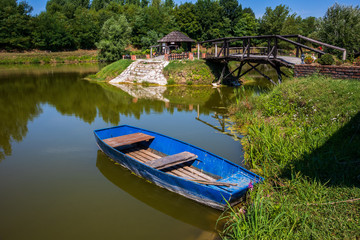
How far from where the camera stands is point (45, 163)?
34.0ft

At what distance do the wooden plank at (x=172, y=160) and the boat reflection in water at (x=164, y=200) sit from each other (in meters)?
0.67

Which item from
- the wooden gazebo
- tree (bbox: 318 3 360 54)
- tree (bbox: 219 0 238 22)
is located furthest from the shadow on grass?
tree (bbox: 219 0 238 22)

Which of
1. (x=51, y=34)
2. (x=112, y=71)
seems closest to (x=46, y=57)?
(x=51, y=34)

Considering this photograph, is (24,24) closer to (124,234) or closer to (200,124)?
(200,124)

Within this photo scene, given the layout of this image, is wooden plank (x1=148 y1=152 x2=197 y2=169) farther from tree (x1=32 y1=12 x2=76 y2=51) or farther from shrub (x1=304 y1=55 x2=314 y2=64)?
tree (x1=32 y1=12 x2=76 y2=51)

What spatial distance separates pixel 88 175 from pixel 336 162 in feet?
24.8

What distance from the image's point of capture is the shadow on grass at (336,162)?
668cm

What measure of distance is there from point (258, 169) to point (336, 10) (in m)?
19.7

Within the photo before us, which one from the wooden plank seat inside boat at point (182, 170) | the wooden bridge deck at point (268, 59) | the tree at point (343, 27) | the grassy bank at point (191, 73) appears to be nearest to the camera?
the wooden plank seat inside boat at point (182, 170)

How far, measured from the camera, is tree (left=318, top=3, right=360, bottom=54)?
70.2ft

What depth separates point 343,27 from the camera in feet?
71.6

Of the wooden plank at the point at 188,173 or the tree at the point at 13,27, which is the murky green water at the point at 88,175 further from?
the tree at the point at 13,27

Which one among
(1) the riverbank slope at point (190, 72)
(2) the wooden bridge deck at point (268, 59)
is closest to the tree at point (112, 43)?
(1) the riverbank slope at point (190, 72)

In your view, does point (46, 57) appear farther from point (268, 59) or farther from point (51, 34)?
point (268, 59)
